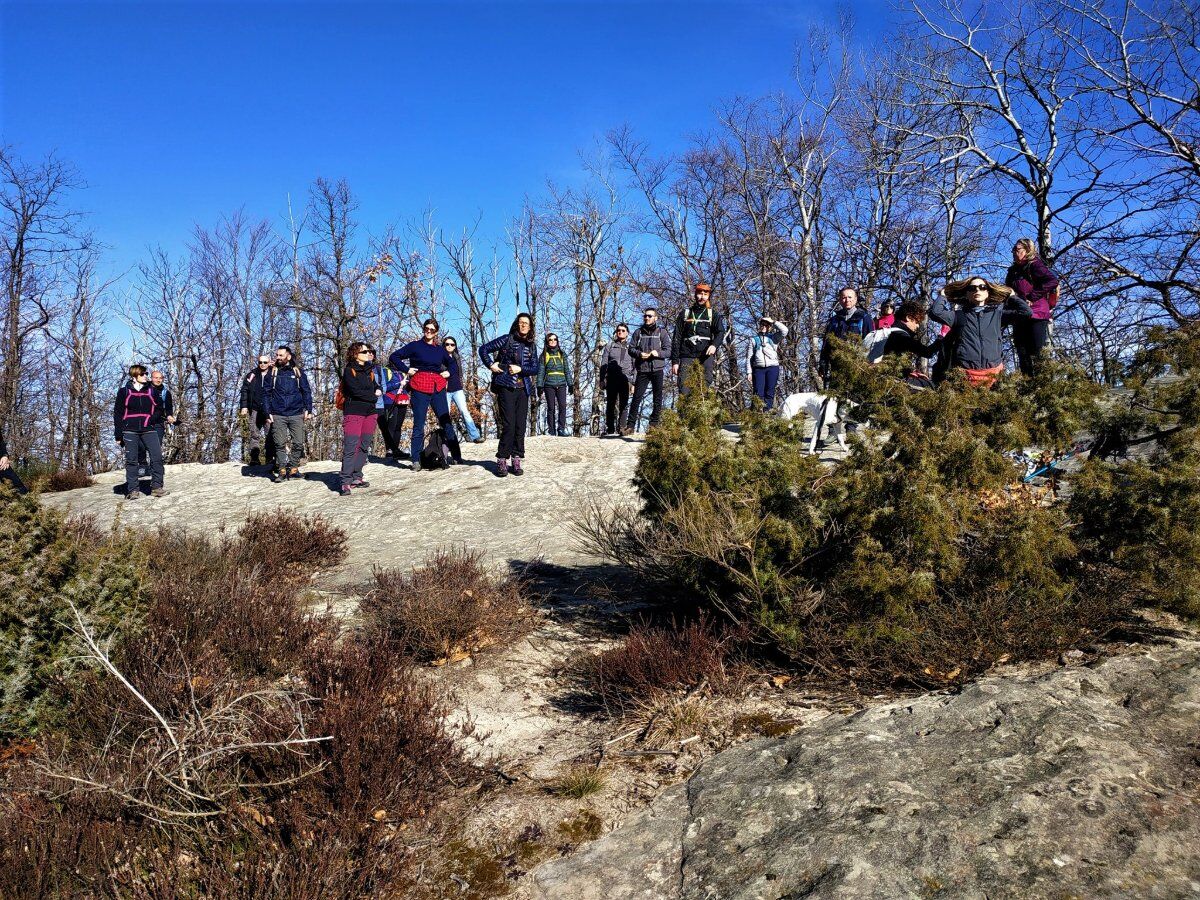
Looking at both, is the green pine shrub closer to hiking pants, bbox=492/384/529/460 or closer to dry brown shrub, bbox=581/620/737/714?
dry brown shrub, bbox=581/620/737/714

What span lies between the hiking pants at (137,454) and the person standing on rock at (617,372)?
702 cm

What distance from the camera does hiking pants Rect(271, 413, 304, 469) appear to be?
1099 centimetres

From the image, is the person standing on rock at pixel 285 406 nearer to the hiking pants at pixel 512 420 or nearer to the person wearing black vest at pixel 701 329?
the hiking pants at pixel 512 420

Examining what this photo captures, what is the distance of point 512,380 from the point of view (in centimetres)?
973

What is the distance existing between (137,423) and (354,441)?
3.30 meters

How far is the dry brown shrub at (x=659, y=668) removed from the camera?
3.80 metres

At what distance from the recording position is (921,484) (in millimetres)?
3473

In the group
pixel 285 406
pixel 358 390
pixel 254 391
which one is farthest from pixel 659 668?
pixel 254 391

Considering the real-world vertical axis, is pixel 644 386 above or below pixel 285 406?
above

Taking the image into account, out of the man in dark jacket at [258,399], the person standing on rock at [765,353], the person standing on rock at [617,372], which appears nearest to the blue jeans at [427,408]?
the man in dark jacket at [258,399]

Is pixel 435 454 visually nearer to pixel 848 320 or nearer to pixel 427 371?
pixel 427 371

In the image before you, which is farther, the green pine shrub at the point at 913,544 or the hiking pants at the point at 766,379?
the hiking pants at the point at 766,379

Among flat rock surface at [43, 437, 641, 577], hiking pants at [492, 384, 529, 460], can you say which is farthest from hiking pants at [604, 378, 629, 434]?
hiking pants at [492, 384, 529, 460]

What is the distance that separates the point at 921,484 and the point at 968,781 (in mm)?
1393
